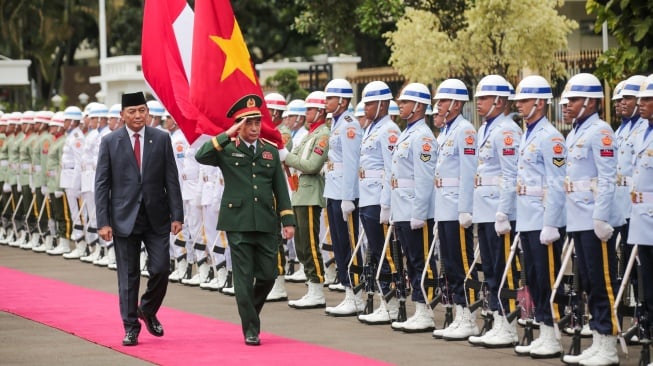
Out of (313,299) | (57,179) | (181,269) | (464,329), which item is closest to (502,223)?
(464,329)

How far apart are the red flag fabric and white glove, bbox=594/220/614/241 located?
6684 mm

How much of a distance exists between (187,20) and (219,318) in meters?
5.41

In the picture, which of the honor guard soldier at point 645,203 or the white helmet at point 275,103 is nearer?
the honor guard soldier at point 645,203

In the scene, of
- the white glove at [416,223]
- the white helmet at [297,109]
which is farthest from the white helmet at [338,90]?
the white helmet at [297,109]

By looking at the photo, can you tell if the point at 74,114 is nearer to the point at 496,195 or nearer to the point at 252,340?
the point at 252,340

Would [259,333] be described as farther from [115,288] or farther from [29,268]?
[29,268]

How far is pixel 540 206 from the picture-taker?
41.1 feet

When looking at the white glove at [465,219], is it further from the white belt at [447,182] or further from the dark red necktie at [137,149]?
the dark red necktie at [137,149]

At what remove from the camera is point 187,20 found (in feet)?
64.7

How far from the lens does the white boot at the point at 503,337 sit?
13.0 meters

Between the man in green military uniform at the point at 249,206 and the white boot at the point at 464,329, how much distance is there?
1.70 m

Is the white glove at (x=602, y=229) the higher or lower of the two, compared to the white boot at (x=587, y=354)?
higher

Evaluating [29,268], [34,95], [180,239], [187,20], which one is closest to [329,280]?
[180,239]

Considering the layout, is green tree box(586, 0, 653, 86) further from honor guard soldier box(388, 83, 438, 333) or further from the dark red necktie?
the dark red necktie
